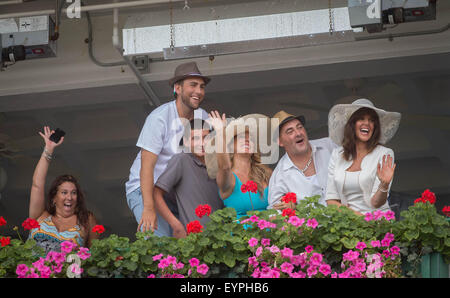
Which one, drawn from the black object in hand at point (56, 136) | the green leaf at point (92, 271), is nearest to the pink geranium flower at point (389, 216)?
the green leaf at point (92, 271)

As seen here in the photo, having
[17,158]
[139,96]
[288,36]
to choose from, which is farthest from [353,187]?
[17,158]

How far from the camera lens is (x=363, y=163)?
532 cm

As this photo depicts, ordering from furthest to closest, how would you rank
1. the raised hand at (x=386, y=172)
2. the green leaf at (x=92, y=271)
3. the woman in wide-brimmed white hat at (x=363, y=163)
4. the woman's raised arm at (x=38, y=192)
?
the woman's raised arm at (x=38, y=192)
the woman in wide-brimmed white hat at (x=363, y=163)
the raised hand at (x=386, y=172)
the green leaf at (x=92, y=271)

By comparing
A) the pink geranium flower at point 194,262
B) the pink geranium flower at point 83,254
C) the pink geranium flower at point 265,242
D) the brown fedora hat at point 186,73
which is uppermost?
the brown fedora hat at point 186,73

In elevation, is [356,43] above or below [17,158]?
above

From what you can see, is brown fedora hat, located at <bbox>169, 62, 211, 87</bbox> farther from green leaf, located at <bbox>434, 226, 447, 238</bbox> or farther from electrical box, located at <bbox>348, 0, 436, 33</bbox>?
green leaf, located at <bbox>434, 226, 447, 238</bbox>

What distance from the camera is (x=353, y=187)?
5242 millimetres

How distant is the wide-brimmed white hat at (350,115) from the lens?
5625 mm

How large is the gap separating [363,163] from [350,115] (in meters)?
0.48

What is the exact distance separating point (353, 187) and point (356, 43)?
269cm

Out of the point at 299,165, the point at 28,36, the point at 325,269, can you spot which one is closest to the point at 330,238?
the point at 325,269

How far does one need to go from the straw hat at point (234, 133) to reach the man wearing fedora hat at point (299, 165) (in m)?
0.14

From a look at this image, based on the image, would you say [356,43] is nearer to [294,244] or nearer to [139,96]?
[139,96]

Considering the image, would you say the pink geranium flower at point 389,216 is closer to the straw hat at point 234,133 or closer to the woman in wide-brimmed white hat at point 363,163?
the woman in wide-brimmed white hat at point 363,163
